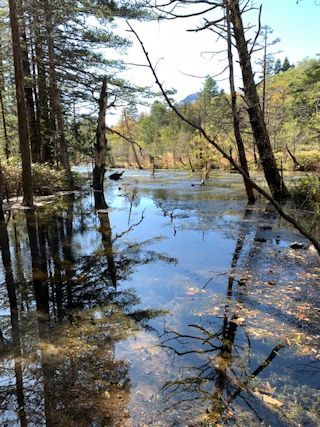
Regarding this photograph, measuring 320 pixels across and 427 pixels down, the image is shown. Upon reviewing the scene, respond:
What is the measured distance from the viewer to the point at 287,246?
7.07 metres

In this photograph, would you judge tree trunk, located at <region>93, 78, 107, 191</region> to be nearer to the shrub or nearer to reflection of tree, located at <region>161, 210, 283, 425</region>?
the shrub

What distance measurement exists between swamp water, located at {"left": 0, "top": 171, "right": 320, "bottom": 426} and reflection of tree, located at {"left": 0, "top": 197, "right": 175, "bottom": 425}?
0.01m

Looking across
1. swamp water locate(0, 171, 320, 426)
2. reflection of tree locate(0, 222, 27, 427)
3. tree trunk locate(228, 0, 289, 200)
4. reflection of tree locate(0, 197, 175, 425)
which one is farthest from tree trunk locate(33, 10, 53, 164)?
reflection of tree locate(0, 197, 175, 425)

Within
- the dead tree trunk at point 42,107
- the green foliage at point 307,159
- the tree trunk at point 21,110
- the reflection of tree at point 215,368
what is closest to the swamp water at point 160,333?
the reflection of tree at point 215,368

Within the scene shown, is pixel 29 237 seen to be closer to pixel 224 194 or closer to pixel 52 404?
pixel 52 404

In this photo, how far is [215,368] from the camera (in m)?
3.00

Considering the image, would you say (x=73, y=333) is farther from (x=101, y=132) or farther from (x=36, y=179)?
(x=101, y=132)

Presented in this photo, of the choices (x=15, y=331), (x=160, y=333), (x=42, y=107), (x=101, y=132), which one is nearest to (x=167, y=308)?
(x=160, y=333)

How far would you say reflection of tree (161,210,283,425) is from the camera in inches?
101

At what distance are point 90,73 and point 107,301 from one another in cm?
1656

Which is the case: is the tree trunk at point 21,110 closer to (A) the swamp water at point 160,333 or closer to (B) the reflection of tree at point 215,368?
(A) the swamp water at point 160,333

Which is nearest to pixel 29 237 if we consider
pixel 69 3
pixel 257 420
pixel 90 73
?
pixel 257 420

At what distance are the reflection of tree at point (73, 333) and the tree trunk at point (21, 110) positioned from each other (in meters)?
5.18

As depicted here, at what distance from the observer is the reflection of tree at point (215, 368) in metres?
2.58
